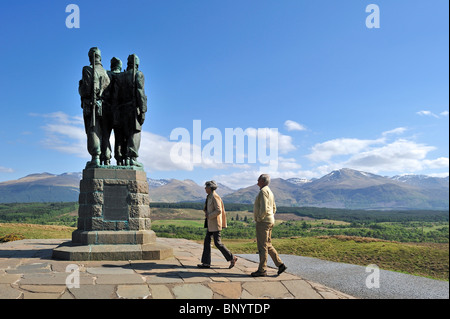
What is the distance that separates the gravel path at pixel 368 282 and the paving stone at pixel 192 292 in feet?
18.9

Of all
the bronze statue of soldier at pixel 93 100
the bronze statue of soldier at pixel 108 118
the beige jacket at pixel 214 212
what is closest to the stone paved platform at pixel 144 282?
the beige jacket at pixel 214 212

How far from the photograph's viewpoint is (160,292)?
594 centimetres

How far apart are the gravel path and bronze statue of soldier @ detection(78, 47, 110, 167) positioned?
26.4ft

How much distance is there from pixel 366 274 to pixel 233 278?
789 centimetres

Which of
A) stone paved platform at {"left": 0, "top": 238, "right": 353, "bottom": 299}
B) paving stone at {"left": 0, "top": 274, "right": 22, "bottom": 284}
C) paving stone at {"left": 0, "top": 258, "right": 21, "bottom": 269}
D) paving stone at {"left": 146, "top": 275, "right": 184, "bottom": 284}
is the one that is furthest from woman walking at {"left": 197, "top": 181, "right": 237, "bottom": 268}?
paving stone at {"left": 0, "top": 258, "right": 21, "bottom": 269}

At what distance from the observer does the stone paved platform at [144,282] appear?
579cm

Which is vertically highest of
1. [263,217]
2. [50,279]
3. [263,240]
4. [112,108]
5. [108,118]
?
[112,108]

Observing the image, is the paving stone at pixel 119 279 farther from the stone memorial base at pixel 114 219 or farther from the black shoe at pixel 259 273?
the black shoe at pixel 259 273

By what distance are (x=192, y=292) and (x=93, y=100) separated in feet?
21.6

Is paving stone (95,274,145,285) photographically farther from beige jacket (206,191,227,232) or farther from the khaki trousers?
the khaki trousers

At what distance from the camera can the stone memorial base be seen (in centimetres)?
887

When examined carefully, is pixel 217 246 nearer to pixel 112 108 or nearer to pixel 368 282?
pixel 112 108

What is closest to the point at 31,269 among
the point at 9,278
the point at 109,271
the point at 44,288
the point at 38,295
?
the point at 9,278

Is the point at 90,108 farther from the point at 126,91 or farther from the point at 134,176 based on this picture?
the point at 134,176
